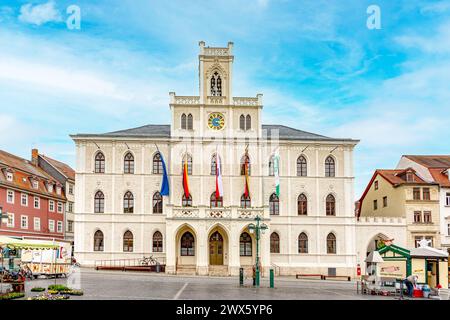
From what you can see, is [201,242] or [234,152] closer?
[201,242]

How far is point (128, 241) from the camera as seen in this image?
47781 mm

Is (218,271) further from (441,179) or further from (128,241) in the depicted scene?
(441,179)

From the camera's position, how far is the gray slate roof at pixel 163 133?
159 feet

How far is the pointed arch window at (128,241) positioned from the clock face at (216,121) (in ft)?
39.1

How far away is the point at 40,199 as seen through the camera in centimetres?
5631

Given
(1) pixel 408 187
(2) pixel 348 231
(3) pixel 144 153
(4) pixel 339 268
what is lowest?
(4) pixel 339 268

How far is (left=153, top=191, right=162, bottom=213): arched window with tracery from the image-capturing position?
4828 cm

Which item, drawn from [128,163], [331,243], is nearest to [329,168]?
[331,243]

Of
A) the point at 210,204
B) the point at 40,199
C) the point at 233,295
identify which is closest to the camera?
the point at 233,295

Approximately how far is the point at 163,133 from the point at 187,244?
10309mm

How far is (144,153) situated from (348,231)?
769 inches

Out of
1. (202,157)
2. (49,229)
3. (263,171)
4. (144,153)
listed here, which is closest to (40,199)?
(49,229)

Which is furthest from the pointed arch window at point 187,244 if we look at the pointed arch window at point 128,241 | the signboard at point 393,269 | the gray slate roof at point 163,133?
the signboard at point 393,269
